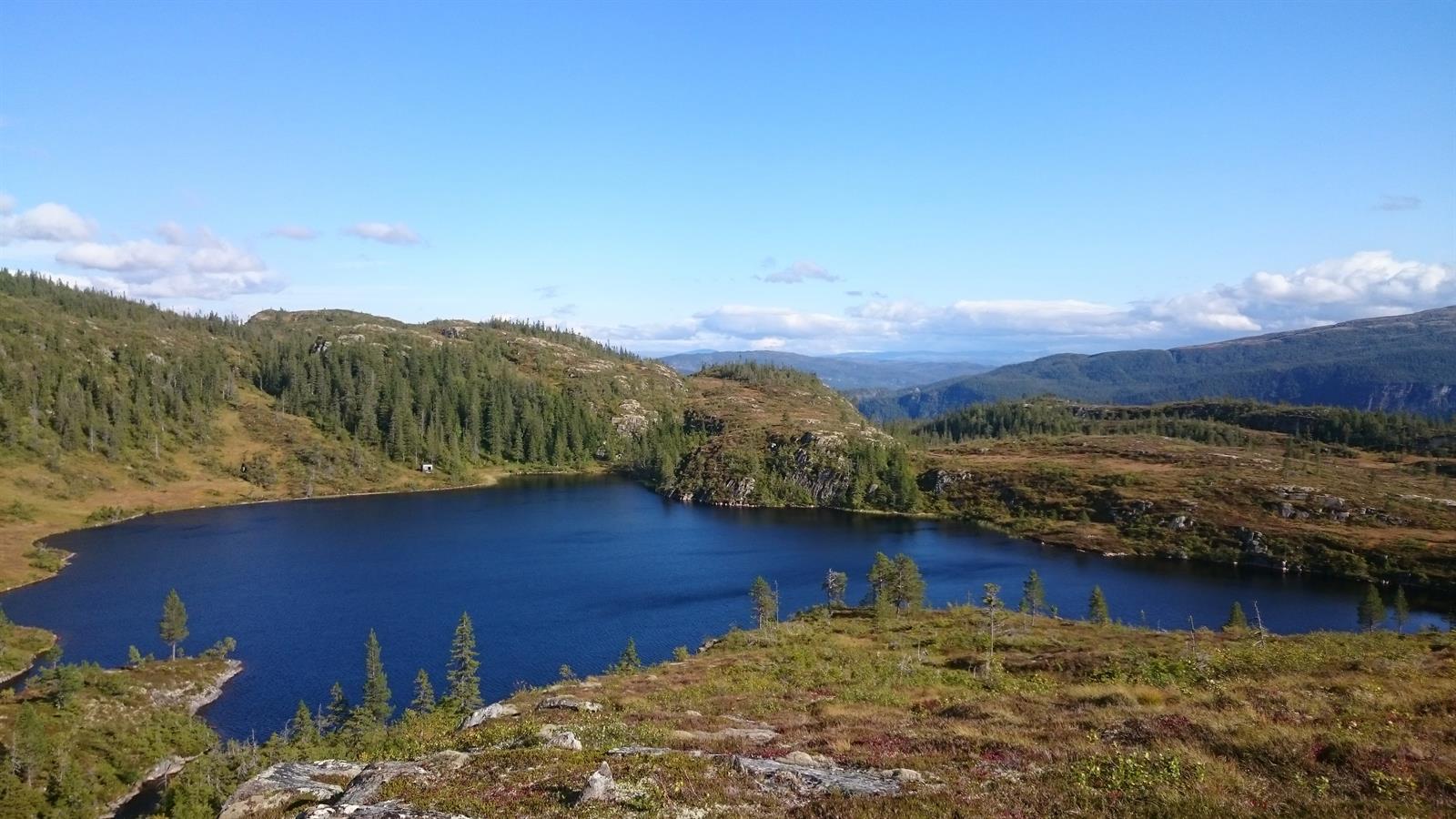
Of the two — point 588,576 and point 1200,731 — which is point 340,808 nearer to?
point 1200,731

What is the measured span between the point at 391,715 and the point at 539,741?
59.3m

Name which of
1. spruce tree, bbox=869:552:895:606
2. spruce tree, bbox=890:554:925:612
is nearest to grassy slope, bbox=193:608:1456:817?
spruce tree, bbox=890:554:925:612

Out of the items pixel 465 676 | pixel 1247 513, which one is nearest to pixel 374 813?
pixel 465 676

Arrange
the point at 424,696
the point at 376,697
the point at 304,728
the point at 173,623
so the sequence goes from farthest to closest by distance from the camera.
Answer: the point at 173,623 < the point at 424,696 < the point at 376,697 < the point at 304,728

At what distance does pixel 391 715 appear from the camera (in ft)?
239

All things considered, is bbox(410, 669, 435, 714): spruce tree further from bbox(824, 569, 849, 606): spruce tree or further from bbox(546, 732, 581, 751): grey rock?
bbox(546, 732, 581, 751): grey rock

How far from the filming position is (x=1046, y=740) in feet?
72.0

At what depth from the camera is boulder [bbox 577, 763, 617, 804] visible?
54.1 ft

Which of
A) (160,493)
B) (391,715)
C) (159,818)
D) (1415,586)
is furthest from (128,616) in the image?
(1415,586)

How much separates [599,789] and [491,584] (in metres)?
109

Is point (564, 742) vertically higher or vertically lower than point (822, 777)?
lower

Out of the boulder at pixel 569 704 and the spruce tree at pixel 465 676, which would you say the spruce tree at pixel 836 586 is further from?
the boulder at pixel 569 704

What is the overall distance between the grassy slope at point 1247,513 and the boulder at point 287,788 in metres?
160

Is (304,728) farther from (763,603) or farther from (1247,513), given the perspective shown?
(1247,513)
